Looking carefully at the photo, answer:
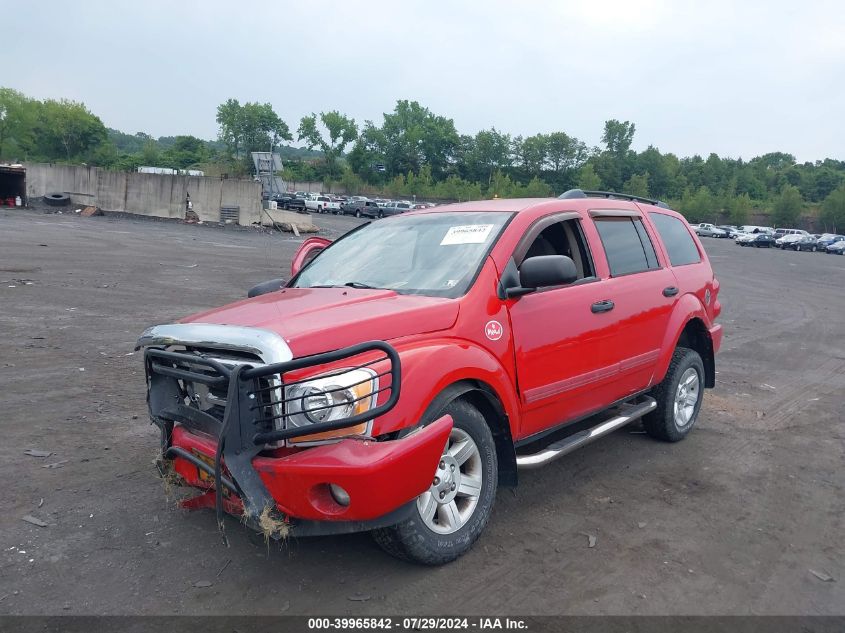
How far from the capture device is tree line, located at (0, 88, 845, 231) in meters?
88.9

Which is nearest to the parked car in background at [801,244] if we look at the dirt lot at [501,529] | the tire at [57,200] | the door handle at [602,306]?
the tire at [57,200]

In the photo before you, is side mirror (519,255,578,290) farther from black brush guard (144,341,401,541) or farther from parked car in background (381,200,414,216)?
parked car in background (381,200,414,216)

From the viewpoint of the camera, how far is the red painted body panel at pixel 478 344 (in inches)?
120

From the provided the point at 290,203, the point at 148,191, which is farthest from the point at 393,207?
the point at 148,191

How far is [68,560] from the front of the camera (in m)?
3.55

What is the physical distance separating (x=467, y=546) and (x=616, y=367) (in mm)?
1904

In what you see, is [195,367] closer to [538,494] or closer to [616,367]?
[538,494]

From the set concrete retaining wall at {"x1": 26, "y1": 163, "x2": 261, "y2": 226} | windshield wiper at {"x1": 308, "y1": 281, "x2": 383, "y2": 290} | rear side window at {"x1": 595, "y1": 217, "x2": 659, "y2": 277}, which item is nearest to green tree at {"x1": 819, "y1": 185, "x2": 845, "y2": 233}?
concrete retaining wall at {"x1": 26, "y1": 163, "x2": 261, "y2": 226}

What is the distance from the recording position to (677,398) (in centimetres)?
569

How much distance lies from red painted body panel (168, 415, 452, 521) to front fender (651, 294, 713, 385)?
2907 mm

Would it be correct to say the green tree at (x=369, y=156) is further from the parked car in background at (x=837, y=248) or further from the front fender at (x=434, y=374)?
the front fender at (x=434, y=374)

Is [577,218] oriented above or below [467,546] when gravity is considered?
above

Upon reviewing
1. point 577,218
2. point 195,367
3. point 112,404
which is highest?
point 577,218

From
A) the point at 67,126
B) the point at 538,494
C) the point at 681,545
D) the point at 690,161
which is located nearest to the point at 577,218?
the point at 538,494
